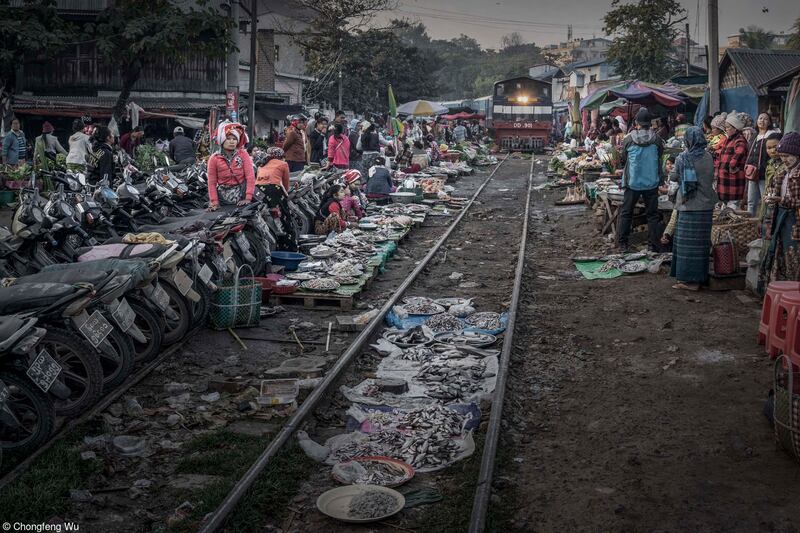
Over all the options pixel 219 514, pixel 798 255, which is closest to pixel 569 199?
pixel 798 255

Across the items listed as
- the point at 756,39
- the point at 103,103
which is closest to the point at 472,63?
the point at 756,39

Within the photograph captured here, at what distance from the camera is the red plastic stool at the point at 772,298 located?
23.9 feet

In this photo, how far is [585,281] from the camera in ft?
37.5

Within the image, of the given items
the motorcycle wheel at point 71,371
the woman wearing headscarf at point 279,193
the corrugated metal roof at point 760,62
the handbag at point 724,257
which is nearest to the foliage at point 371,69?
the corrugated metal roof at point 760,62

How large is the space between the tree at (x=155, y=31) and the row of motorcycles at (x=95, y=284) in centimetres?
1078

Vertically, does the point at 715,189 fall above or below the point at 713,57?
below

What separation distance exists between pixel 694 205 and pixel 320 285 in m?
4.48

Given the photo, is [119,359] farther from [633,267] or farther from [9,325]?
[633,267]

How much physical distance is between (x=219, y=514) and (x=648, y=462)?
2722mm

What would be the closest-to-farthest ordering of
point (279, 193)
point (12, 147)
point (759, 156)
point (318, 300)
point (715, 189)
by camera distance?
point (318, 300) < point (715, 189) < point (759, 156) < point (279, 193) < point (12, 147)

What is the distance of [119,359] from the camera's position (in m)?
6.78

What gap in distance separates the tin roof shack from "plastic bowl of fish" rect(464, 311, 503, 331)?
457 inches

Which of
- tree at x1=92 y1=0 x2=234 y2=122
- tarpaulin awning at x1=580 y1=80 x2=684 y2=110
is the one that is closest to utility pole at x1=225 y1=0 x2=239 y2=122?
tree at x1=92 y1=0 x2=234 y2=122

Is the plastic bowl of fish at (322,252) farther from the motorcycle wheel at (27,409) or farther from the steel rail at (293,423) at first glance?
the motorcycle wheel at (27,409)
